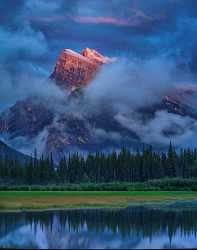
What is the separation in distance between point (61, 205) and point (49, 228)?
23.4 metres

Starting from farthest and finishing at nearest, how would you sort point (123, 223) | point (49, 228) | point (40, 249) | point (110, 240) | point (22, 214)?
point (22, 214) → point (123, 223) → point (49, 228) → point (110, 240) → point (40, 249)

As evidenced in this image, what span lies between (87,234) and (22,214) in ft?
56.5

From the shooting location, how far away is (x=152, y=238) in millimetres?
39281

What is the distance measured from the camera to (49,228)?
4562cm

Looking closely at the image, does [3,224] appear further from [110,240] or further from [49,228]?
[110,240]

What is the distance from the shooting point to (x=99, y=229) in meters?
44.3

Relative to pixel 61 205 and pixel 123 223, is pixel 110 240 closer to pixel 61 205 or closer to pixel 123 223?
pixel 123 223

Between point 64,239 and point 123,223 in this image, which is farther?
point 123,223

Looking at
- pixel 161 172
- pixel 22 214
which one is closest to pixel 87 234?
pixel 22 214

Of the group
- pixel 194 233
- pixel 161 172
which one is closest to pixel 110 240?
pixel 194 233

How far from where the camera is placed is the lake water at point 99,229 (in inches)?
1435

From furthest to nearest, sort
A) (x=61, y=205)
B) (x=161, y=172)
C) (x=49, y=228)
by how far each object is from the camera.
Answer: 1. (x=161, y=172)
2. (x=61, y=205)
3. (x=49, y=228)

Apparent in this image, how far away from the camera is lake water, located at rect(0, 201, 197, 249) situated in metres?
36.4

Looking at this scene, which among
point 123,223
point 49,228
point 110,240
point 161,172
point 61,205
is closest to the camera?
point 110,240
